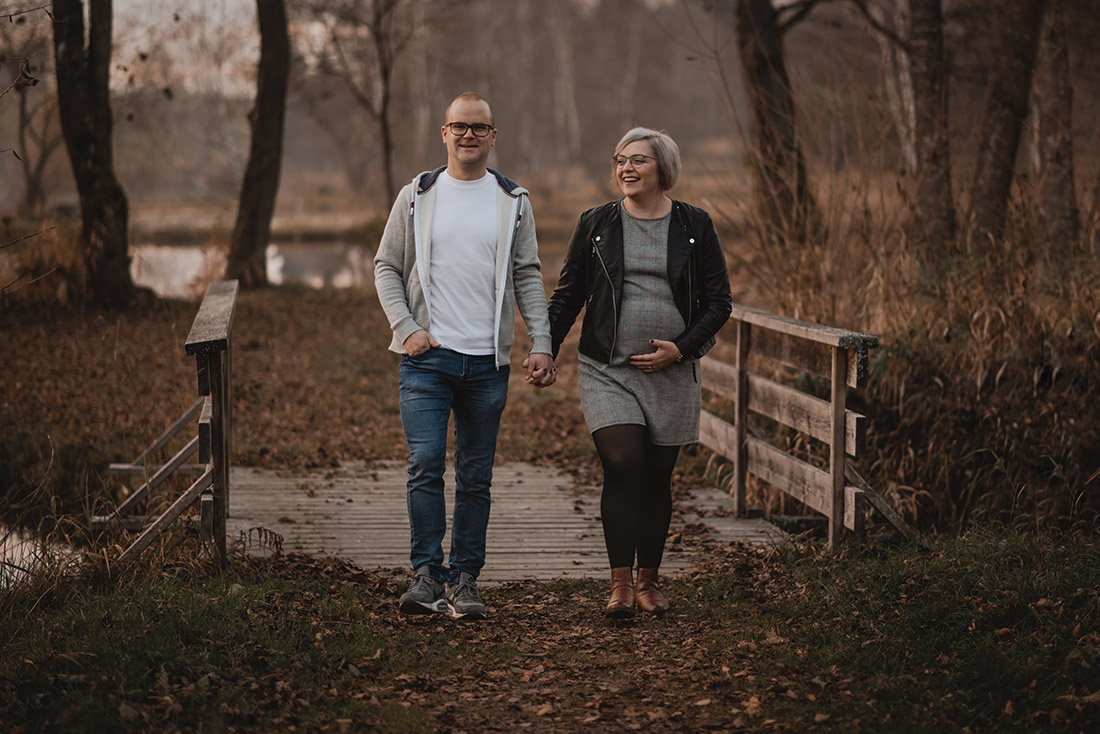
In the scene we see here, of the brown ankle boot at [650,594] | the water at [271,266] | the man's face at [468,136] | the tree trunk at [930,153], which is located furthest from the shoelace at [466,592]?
the water at [271,266]

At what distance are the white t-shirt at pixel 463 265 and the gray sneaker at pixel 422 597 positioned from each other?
38.6 inches

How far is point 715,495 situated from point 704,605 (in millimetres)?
2438

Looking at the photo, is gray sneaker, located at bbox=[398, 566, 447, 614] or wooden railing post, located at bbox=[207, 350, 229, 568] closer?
gray sneaker, located at bbox=[398, 566, 447, 614]

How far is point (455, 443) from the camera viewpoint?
4777 millimetres

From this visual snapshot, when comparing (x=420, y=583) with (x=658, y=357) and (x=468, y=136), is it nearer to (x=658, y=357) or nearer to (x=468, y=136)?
(x=658, y=357)

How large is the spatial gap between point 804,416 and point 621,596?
1776mm

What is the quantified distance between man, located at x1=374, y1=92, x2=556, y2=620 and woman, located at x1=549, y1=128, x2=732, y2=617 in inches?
9.3

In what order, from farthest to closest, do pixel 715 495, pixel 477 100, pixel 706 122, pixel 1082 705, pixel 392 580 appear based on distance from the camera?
1. pixel 706 122
2. pixel 715 495
3. pixel 392 580
4. pixel 477 100
5. pixel 1082 705

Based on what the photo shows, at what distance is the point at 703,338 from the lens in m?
4.76

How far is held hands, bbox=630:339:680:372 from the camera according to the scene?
4.70m

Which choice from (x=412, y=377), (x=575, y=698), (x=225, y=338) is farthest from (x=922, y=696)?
(x=225, y=338)

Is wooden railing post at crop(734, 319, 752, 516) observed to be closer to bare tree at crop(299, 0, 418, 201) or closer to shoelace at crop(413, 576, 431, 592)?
shoelace at crop(413, 576, 431, 592)

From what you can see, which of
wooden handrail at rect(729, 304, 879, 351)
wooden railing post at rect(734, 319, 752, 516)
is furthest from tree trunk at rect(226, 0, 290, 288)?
wooden handrail at rect(729, 304, 879, 351)

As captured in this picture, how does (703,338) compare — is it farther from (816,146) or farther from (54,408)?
(54,408)
